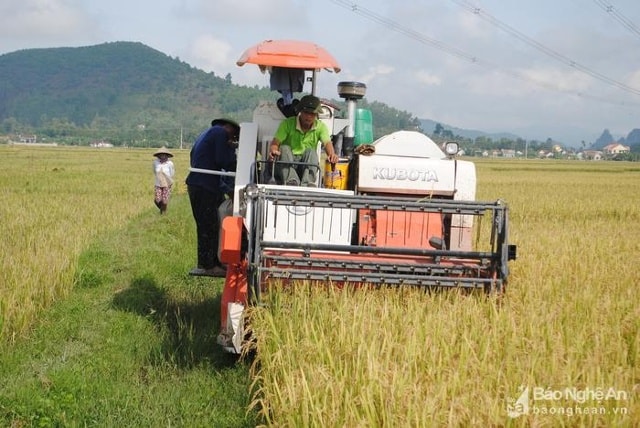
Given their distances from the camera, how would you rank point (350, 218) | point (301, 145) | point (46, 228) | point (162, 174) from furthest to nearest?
point (162, 174) < point (46, 228) < point (301, 145) < point (350, 218)

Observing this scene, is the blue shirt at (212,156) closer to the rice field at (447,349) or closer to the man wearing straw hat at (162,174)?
the rice field at (447,349)

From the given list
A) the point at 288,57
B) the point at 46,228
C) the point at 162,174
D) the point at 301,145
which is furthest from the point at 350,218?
the point at 162,174

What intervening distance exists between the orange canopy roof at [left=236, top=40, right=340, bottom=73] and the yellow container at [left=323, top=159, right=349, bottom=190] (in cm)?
92

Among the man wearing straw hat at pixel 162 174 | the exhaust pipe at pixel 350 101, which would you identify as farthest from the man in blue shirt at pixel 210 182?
the man wearing straw hat at pixel 162 174

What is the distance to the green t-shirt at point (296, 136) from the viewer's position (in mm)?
7426

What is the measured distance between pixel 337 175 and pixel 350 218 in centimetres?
79

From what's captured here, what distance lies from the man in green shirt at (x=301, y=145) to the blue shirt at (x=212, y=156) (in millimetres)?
1446

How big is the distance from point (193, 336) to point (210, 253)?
1.55 meters

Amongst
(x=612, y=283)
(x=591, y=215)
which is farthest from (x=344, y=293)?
(x=591, y=215)

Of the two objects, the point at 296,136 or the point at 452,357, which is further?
the point at 296,136

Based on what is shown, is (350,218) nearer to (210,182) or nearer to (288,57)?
(288,57)

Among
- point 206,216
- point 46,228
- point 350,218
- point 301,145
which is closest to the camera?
point 350,218

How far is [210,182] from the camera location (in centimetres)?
898

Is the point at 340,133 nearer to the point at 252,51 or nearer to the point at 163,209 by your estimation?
the point at 252,51
